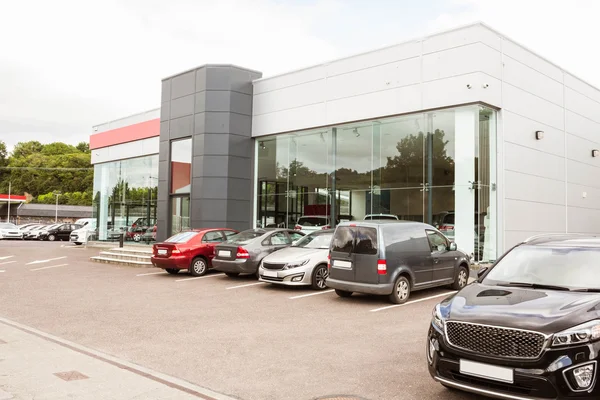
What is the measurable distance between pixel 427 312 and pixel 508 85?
404 inches

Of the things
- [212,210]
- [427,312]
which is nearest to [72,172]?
[212,210]

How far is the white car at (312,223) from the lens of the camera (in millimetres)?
19758

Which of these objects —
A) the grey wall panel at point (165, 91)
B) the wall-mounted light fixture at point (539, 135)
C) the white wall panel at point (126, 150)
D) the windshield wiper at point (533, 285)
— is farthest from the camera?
the white wall panel at point (126, 150)

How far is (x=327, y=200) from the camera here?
19859 millimetres

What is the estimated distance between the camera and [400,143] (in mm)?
17703

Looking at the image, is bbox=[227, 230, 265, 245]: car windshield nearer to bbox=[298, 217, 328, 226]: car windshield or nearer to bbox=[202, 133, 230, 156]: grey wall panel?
bbox=[298, 217, 328, 226]: car windshield

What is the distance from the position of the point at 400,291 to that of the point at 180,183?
1478 centimetres

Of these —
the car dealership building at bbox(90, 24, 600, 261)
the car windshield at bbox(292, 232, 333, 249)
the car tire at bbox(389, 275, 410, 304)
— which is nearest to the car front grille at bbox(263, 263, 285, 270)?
the car windshield at bbox(292, 232, 333, 249)

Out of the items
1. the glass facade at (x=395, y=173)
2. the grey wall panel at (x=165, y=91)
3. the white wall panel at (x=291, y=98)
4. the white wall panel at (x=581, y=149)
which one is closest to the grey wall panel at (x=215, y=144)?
the glass facade at (x=395, y=173)

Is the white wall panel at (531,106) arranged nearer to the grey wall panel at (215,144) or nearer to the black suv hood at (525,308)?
the grey wall panel at (215,144)

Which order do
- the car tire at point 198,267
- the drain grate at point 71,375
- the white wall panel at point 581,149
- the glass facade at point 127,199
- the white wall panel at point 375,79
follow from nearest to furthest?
the drain grate at point 71,375 < the car tire at point 198,267 < the white wall panel at point 375,79 < the white wall panel at point 581,149 < the glass facade at point 127,199

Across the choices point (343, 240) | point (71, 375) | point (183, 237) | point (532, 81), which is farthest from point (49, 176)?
point (71, 375)

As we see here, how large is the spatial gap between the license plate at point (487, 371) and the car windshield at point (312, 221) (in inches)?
606

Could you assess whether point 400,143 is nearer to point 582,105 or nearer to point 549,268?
point 582,105
